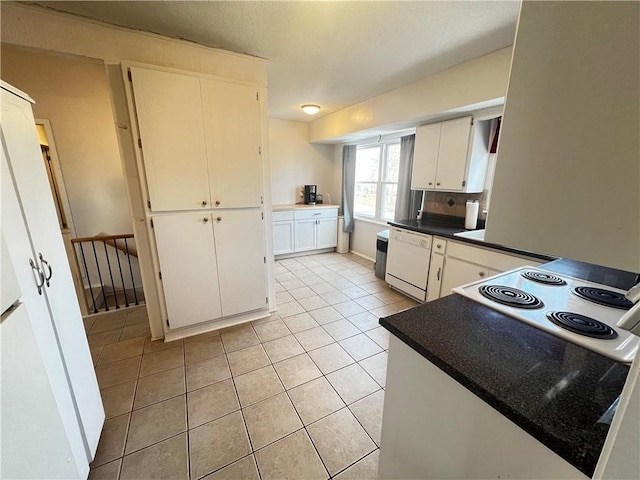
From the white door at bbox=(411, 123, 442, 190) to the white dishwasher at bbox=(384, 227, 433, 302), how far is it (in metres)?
0.63

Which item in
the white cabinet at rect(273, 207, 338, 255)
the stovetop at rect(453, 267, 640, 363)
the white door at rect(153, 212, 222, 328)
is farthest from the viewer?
the white cabinet at rect(273, 207, 338, 255)

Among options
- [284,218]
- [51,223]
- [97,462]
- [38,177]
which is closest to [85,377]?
[97,462]

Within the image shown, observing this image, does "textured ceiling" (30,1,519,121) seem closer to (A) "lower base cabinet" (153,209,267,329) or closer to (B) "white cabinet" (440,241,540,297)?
(A) "lower base cabinet" (153,209,267,329)

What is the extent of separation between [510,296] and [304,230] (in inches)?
145

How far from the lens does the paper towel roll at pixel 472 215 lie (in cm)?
273

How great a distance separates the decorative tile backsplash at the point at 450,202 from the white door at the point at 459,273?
0.78 m

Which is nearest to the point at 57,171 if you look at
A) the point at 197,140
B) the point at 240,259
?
the point at 197,140

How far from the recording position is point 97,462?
1.33 m

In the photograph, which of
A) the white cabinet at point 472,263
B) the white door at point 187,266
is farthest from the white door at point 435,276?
the white door at point 187,266

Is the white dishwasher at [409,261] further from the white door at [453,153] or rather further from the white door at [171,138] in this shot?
the white door at [171,138]

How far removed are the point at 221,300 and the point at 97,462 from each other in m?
Result: 1.27

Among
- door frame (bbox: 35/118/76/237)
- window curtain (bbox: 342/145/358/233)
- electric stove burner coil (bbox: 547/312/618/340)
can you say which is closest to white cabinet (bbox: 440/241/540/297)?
electric stove burner coil (bbox: 547/312/618/340)

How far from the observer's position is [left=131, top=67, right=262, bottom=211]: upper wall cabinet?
6.25 feet

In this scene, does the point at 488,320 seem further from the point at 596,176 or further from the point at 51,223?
the point at 51,223
